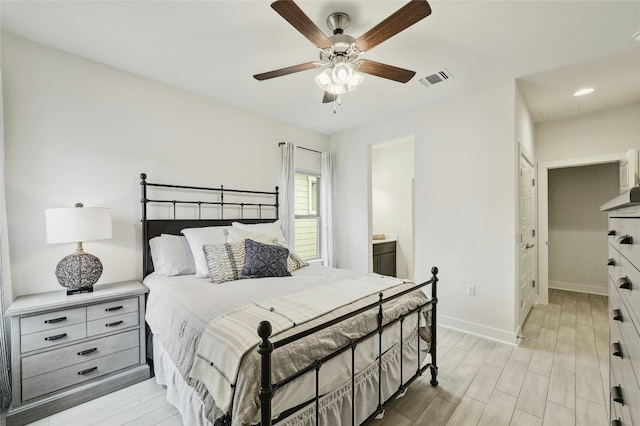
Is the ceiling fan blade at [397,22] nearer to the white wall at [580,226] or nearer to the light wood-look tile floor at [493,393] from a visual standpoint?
the light wood-look tile floor at [493,393]

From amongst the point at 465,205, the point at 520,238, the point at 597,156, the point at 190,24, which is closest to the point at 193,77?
the point at 190,24

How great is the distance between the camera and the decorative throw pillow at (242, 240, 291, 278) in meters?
2.41

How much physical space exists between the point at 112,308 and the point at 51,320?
1.12 ft

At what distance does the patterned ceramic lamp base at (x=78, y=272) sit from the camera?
205 cm

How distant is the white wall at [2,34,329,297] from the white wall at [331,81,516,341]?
259 cm

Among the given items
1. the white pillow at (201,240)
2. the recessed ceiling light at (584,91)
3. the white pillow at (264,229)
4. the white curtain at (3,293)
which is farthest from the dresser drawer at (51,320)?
the recessed ceiling light at (584,91)

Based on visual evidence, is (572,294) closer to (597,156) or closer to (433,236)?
(597,156)

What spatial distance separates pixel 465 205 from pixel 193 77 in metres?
3.27

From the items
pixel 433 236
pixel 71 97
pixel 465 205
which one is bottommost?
pixel 433 236

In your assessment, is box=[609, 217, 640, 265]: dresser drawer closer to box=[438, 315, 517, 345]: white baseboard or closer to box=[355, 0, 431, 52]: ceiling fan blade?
box=[355, 0, 431, 52]: ceiling fan blade

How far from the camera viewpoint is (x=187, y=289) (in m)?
2.04

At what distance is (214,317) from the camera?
1522 mm

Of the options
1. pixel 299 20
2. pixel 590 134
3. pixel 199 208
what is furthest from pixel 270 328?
pixel 590 134

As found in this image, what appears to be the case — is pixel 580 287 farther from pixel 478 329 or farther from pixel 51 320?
pixel 51 320
